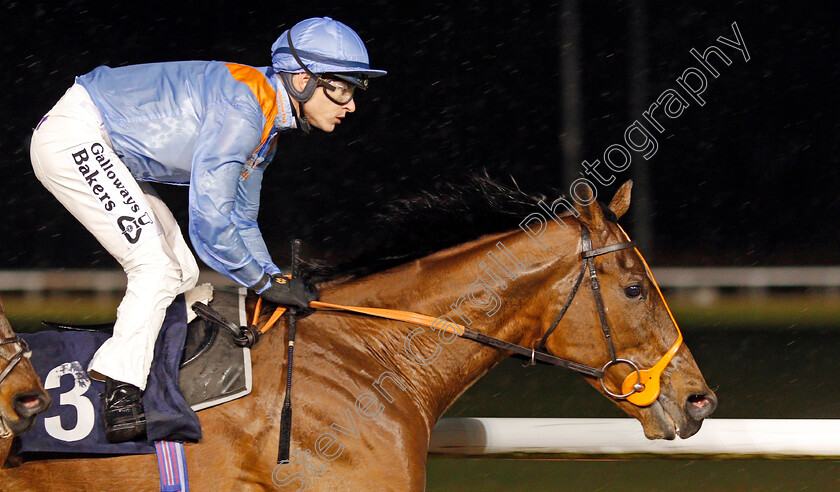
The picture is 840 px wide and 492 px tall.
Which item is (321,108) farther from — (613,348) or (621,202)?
(613,348)

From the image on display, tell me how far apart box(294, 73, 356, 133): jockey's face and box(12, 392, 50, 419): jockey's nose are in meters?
1.05

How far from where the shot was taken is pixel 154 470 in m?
2.08

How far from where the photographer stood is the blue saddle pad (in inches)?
80.7

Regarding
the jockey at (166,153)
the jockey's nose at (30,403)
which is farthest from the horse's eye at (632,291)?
the jockey's nose at (30,403)

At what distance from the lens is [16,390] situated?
1.91 metres

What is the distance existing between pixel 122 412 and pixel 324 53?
44.3 inches

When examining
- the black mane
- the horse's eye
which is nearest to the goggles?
the black mane

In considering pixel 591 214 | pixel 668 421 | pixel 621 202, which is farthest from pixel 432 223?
pixel 668 421

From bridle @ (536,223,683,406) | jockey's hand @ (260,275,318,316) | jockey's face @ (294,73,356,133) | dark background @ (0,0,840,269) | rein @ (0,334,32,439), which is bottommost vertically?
dark background @ (0,0,840,269)

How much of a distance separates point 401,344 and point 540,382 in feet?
13.2

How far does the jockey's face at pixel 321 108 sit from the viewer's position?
93.3 inches

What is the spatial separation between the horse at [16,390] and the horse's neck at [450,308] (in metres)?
0.82

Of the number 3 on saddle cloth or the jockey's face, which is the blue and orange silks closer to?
the jockey's face

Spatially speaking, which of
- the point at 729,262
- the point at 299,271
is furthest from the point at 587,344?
the point at 729,262
